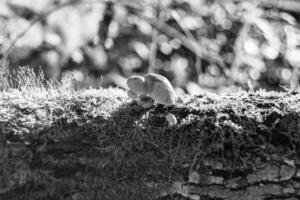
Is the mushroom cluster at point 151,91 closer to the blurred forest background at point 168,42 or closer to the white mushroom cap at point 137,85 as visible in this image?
the white mushroom cap at point 137,85

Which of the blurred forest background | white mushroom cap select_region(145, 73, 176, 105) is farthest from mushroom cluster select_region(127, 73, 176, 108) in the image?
the blurred forest background

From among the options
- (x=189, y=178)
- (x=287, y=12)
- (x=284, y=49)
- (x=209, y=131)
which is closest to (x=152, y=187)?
(x=189, y=178)

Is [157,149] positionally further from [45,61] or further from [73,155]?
[45,61]

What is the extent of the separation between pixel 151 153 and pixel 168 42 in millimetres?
6477

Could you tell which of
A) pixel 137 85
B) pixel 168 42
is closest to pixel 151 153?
pixel 137 85

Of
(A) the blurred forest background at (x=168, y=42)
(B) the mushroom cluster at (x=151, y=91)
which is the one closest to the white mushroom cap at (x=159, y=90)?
(B) the mushroom cluster at (x=151, y=91)

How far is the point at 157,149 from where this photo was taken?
121 inches

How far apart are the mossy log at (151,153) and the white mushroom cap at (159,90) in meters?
0.08

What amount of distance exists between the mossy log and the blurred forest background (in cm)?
451

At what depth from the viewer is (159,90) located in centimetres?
332

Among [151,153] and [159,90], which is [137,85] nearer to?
[159,90]

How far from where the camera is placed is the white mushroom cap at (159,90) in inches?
129

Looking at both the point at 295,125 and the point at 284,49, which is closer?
the point at 295,125

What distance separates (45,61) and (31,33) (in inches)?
21.6
